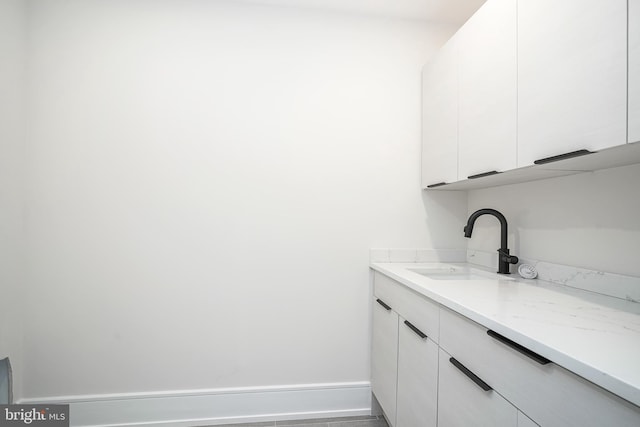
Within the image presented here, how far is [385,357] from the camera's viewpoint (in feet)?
5.45

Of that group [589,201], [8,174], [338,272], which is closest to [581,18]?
[589,201]

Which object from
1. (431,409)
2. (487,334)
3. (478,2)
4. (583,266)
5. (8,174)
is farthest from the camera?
(478,2)

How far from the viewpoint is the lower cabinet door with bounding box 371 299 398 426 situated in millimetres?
1525

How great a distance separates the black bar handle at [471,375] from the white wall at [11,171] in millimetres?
2241

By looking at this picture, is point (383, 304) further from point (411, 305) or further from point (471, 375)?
point (471, 375)

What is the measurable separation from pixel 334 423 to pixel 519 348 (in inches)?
59.2

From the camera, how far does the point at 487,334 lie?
86cm

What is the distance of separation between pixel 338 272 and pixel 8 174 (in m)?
1.97

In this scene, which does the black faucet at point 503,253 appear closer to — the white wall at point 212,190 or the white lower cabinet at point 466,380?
the white wall at point 212,190

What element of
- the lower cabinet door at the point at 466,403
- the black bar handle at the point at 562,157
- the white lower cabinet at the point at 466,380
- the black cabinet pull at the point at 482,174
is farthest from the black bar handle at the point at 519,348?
the black cabinet pull at the point at 482,174

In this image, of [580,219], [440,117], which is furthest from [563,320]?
[440,117]

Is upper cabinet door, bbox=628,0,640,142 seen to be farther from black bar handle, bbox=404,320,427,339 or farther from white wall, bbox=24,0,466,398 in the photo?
white wall, bbox=24,0,466,398

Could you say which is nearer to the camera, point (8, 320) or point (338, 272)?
point (8, 320)

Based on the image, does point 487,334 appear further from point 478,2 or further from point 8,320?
point 8,320
